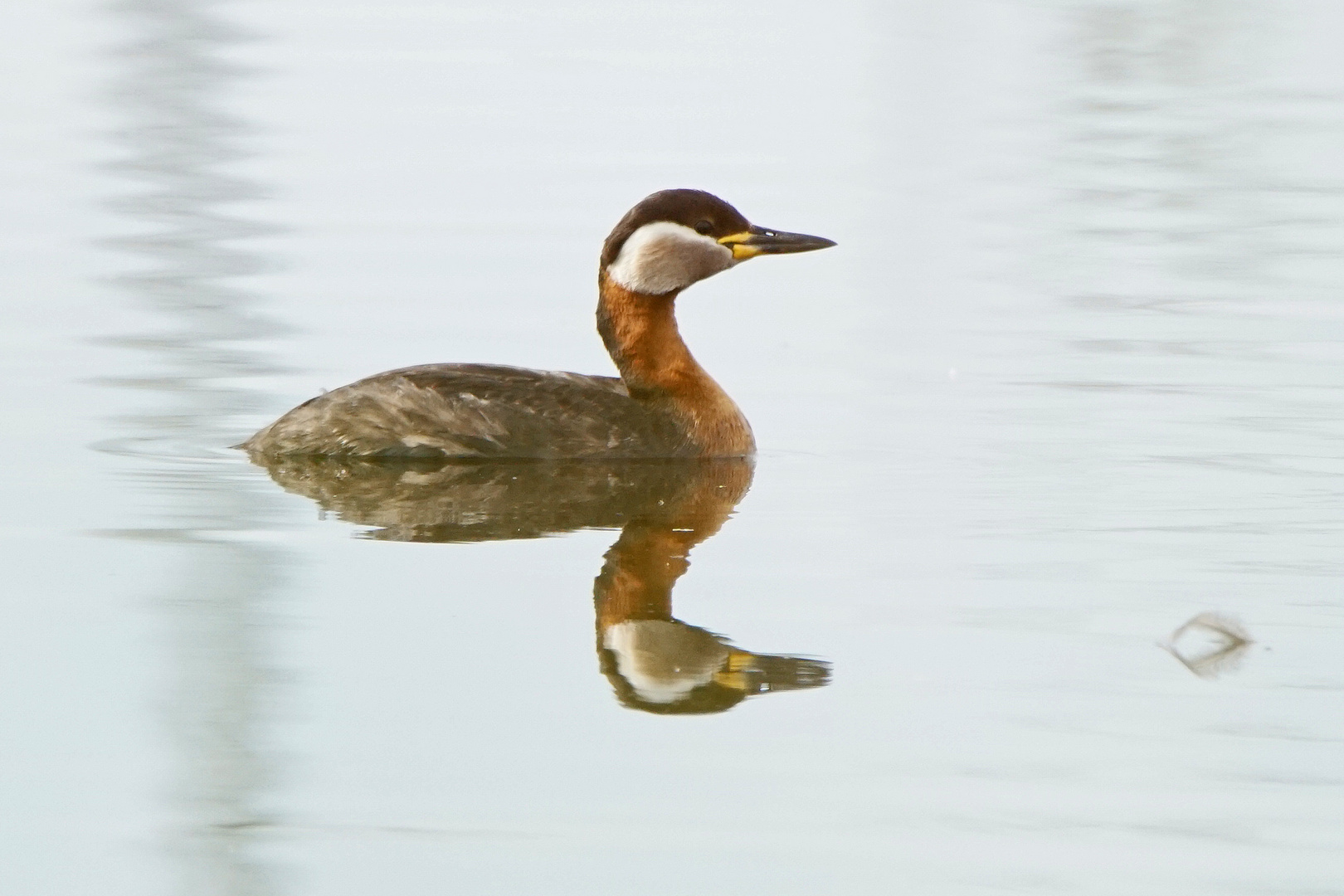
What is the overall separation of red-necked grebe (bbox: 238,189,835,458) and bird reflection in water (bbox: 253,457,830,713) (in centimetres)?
7

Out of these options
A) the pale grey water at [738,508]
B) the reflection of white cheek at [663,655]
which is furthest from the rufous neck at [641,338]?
the reflection of white cheek at [663,655]

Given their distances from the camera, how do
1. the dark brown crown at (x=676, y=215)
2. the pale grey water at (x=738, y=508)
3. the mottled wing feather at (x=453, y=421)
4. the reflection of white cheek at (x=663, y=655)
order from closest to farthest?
1. the pale grey water at (x=738, y=508)
2. the reflection of white cheek at (x=663, y=655)
3. the mottled wing feather at (x=453, y=421)
4. the dark brown crown at (x=676, y=215)

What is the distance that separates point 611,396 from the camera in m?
8.73

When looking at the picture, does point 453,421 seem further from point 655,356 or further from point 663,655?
point 663,655

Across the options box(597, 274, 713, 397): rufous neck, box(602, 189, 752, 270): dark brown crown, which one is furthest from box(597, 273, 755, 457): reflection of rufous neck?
box(602, 189, 752, 270): dark brown crown

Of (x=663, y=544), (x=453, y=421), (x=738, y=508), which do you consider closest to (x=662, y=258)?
(x=453, y=421)

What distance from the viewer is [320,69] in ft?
68.2

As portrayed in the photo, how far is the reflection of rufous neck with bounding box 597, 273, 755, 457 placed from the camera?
8.80 meters

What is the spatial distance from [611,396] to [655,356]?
370 mm

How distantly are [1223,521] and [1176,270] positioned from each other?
→ 5059 millimetres

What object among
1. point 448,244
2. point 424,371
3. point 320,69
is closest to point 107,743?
point 424,371

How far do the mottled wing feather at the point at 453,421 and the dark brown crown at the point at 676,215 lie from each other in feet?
2.31

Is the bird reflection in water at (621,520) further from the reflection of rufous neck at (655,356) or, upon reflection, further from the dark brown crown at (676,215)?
the dark brown crown at (676,215)

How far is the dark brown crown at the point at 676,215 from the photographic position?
29.2 feet
